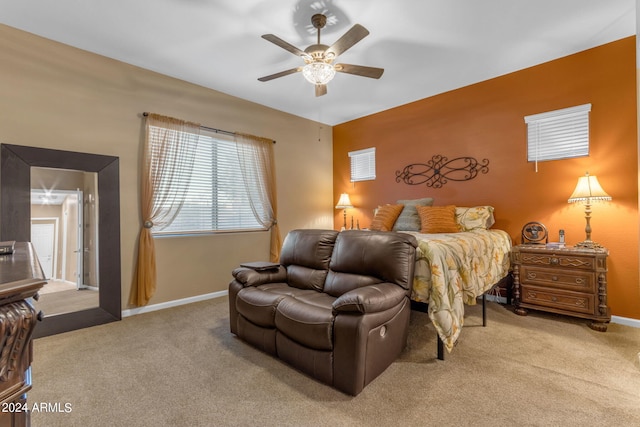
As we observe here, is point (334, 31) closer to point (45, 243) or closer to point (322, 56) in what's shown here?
point (322, 56)

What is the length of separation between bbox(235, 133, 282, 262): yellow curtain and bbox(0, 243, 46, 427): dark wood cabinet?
3772 mm

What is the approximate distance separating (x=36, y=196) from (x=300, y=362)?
298cm

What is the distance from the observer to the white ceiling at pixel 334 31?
249cm

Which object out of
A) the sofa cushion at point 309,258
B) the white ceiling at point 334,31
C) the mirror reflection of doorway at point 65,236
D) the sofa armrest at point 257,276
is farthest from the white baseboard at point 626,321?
the mirror reflection of doorway at point 65,236

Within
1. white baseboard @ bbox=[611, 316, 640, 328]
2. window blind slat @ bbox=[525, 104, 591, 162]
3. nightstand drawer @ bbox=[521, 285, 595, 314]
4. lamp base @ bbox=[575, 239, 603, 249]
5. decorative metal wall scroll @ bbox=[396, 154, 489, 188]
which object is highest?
window blind slat @ bbox=[525, 104, 591, 162]

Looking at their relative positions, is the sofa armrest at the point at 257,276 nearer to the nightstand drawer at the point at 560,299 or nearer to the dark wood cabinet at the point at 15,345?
the dark wood cabinet at the point at 15,345

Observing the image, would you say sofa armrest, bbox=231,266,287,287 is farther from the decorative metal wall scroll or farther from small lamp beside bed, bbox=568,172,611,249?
small lamp beside bed, bbox=568,172,611,249

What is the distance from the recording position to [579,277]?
285 cm

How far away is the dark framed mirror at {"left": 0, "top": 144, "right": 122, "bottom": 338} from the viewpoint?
8.71 feet

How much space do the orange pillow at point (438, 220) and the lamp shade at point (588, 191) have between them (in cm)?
115

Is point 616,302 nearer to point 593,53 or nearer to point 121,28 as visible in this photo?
point 593,53

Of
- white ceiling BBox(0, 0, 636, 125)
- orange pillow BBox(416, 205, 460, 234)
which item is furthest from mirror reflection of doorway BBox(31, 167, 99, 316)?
orange pillow BBox(416, 205, 460, 234)

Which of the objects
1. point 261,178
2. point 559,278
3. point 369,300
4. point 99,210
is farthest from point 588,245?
point 99,210

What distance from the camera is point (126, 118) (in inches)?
131
